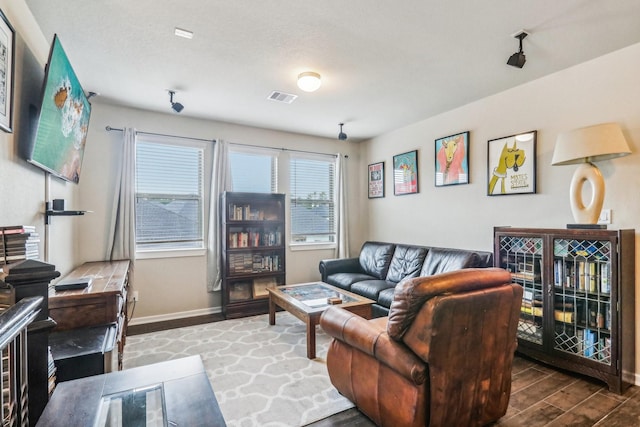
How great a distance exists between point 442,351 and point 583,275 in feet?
5.90

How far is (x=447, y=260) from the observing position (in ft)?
11.9

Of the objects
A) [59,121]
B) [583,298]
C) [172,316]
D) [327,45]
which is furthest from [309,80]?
[172,316]

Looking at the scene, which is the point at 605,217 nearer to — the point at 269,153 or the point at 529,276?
the point at 529,276

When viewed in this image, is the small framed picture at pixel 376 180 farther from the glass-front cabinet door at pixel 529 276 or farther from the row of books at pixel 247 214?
the glass-front cabinet door at pixel 529 276

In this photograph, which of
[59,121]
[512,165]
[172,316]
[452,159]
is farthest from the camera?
[172,316]

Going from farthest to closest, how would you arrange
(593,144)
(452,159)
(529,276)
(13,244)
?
(452,159), (529,276), (593,144), (13,244)

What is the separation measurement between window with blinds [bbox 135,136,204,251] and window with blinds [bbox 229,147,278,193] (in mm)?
452

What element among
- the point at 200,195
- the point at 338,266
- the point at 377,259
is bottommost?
A: the point at 338,266

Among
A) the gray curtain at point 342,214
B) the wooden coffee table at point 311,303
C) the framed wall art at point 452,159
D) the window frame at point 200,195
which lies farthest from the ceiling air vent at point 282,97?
the wooden coffee table at point 311,303

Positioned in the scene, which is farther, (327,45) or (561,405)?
(327,45)

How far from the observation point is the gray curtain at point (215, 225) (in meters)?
4.36

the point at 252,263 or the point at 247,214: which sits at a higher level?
the point at 247,214

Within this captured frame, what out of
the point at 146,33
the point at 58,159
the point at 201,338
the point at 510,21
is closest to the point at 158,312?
the point at 201,338

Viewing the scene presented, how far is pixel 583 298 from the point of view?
2605mm
